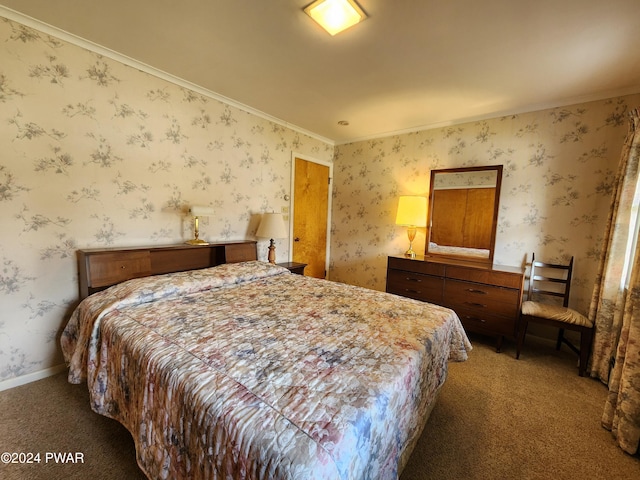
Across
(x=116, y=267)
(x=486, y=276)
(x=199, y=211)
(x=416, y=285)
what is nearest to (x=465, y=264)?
(x=486, y=276)

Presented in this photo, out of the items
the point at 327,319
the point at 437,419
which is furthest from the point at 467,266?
the point at 327,319

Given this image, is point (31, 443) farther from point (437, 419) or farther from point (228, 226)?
point (437, 419)

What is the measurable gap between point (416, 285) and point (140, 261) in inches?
107

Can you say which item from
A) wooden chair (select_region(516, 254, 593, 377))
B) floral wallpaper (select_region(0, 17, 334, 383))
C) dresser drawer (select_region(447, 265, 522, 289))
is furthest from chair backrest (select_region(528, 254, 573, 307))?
floral wallpaper (select_region(0, 17, 334, 383))

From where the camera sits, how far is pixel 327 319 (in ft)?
5.11

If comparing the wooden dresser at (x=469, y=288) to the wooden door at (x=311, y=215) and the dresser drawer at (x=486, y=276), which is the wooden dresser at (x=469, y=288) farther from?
the wooden door at (x=311, y=215)

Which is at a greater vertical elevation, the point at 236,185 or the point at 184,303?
the point at 236,185

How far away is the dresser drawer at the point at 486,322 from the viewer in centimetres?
253

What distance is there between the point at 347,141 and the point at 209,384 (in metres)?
3.80

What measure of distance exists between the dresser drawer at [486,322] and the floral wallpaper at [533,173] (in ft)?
2.25

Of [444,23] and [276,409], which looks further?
[444,23]

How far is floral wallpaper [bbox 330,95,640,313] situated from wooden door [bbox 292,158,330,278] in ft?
2.51

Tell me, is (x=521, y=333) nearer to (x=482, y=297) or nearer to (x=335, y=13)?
(x=482, y=297)

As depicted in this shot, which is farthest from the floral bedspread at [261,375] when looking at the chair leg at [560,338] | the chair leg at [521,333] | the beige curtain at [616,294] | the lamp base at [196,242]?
the chair leg at [560,338]
